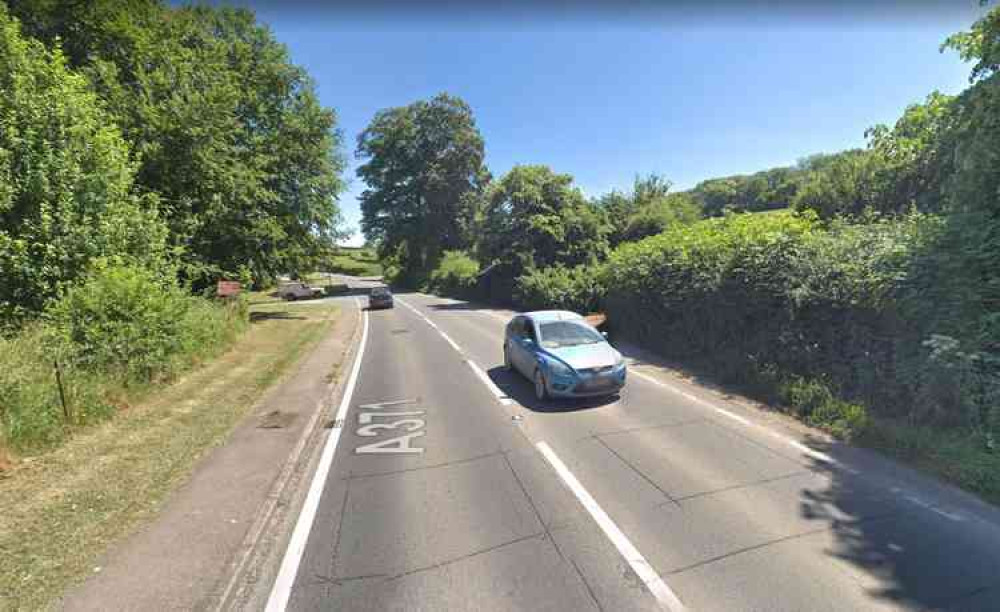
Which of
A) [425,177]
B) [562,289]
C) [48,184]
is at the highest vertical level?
[425,177]

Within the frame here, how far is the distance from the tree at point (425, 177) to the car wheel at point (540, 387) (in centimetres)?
4469

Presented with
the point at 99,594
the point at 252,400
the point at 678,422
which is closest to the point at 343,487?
the point at 99,594

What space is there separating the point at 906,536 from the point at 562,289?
16.7 meters

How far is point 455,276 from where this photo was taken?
130 ft

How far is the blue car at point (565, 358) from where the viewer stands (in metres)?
7.60

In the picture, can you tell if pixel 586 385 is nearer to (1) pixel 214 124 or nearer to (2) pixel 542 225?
(1) pixel 214 124

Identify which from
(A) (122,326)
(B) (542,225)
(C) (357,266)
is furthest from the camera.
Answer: (C) (357,266)

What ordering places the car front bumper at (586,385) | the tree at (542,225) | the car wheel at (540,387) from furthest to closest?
the tree at (542,225), the car wheel at (540,387), the car front bumper at (586,385)

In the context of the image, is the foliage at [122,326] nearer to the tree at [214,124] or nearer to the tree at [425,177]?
the tree at [214,124]

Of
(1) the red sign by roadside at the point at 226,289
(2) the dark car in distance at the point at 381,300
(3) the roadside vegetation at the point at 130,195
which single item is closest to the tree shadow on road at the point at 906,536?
(3) the roadside vegetation at the point at 130,195

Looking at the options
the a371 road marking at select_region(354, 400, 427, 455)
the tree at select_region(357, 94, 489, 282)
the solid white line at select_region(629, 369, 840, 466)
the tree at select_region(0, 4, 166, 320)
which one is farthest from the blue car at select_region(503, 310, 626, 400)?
the tree at select_region(357, 94, 489, 282)

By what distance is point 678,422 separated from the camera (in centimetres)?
679

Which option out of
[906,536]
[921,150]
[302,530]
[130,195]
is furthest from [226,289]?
[921,150]

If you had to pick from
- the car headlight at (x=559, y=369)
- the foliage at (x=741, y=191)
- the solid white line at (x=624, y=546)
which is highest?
the foliage at (x=741, y=191)
